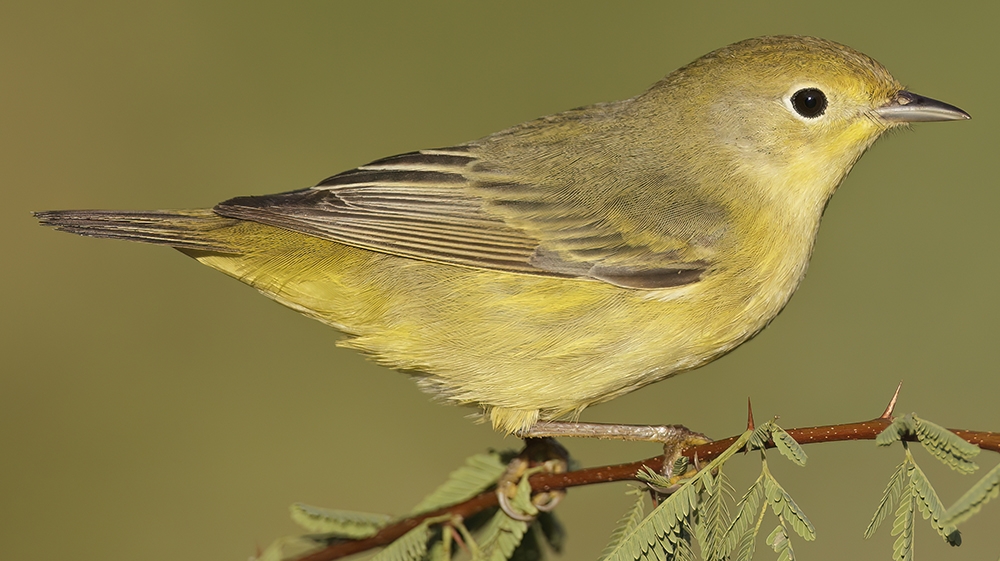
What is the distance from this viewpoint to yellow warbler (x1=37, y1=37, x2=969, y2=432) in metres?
3.14

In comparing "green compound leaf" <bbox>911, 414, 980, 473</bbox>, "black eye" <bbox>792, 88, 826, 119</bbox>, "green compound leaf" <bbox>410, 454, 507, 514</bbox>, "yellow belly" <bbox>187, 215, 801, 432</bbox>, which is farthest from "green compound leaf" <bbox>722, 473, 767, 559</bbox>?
"black eye" <bbox>792, 88, 826, 119</bbox>

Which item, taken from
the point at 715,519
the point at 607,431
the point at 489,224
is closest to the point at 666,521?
the point at 715,519

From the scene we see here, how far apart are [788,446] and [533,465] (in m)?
1.40

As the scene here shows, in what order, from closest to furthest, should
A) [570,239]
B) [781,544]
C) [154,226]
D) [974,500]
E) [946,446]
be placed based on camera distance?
1. [974,500]
2. [946,446]
3. [781,544]
4. [154,226]
5. [570,239]

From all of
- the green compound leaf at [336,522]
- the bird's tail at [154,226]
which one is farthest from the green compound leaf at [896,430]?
the bird's tail at [154,226]

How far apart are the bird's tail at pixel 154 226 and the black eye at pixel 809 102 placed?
7.11 ft

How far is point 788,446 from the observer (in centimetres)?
214

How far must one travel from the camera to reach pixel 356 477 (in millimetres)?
5867

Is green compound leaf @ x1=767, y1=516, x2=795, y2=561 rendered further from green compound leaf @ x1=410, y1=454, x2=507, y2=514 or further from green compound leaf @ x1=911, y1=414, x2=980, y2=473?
green compound leaf @ x1=410, y1=454, x2=507, y2=514

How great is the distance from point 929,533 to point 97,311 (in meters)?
5.57

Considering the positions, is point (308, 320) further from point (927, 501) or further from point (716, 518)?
point (927, 501)

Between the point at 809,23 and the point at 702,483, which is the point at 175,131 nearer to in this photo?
the point at 809,23

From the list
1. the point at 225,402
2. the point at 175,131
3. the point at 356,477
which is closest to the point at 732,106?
the point at 356,477

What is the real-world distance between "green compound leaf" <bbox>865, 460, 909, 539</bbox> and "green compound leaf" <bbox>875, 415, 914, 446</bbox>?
0.16 meters
